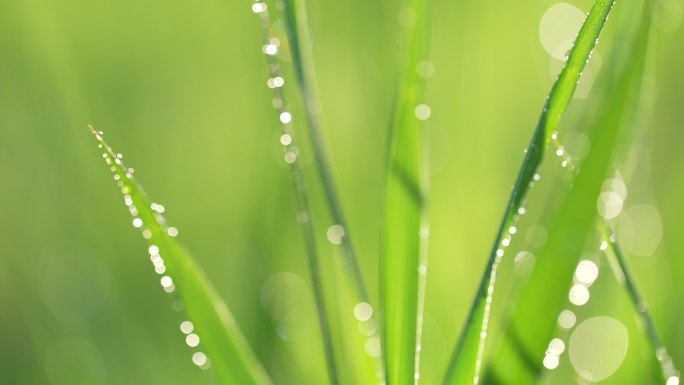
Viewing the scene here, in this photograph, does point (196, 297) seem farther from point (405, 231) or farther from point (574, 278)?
point (574, 278)

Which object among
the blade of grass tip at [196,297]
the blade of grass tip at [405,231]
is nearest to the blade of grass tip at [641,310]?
the blade of grass tip at [405,231]

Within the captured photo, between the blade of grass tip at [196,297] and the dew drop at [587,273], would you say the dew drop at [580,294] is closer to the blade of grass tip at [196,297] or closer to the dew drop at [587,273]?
the dew drop at [587,273]

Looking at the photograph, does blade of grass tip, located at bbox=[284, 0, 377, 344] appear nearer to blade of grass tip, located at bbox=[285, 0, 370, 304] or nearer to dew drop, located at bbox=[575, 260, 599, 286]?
blade of grass tip, located at bbox=[285, 0, 370, 304]

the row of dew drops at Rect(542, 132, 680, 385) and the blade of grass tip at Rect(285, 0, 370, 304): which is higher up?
the blade of grass tip at Rect(285, 0, 370, 304)

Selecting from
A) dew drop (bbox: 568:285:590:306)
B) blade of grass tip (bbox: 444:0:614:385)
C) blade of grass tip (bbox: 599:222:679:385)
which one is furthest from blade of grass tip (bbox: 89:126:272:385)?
dew drop (bbox: 568:285:590:306)

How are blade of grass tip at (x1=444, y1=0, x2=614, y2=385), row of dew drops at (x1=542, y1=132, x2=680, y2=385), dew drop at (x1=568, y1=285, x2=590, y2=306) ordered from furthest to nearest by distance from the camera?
dew drop at (x1=568, y1=285, x2=590, y2=306) < row of dew drops at (x1=542, y1=132, x2=680, y2=385) < blade of grass tip at (x1=444, y1=0, x2=614, y2=385)

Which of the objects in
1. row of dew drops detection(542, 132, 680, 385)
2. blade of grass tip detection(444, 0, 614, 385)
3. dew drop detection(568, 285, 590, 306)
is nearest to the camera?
blade of grass tip detection(444, 0, 614, 385)
